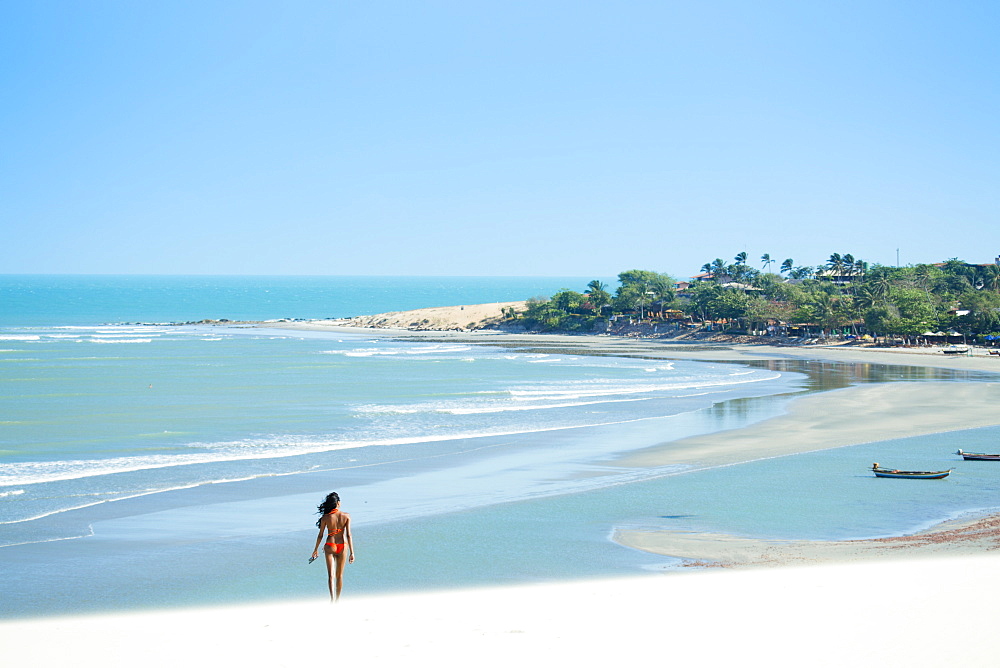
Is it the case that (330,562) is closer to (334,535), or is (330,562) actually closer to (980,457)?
(334,535)

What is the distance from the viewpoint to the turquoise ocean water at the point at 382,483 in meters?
13.7

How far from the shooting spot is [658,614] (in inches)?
416

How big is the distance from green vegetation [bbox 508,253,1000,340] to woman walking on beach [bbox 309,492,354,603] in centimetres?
7291

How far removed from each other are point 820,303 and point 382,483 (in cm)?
6991

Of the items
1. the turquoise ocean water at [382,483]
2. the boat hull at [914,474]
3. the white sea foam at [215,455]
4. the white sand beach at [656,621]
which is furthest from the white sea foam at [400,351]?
the white sand beach at [656,621]

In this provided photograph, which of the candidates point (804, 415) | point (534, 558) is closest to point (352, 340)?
point (804, 415)

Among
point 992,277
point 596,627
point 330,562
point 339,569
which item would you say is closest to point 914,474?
point 596,627

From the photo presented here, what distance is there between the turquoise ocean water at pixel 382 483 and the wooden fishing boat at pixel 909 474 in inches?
19.4

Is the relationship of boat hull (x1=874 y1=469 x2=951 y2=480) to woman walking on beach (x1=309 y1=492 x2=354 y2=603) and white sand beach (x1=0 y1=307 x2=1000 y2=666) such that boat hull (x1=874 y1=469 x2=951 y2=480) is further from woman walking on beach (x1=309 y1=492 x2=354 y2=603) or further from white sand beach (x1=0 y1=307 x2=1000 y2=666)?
woman walking on beach (x1=309 y1=492 x2=354 y2=603)

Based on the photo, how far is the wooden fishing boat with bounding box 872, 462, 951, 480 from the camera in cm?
2030

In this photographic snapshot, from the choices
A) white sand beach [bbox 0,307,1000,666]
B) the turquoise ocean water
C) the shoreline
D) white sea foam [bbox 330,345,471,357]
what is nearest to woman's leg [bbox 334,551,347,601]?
white sand beach [bbox 0,307,1000,666]

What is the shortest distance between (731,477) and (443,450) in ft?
28.3

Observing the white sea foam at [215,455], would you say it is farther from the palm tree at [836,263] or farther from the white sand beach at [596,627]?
the palm tree at [836,263]

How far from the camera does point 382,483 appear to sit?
68.2 ft
